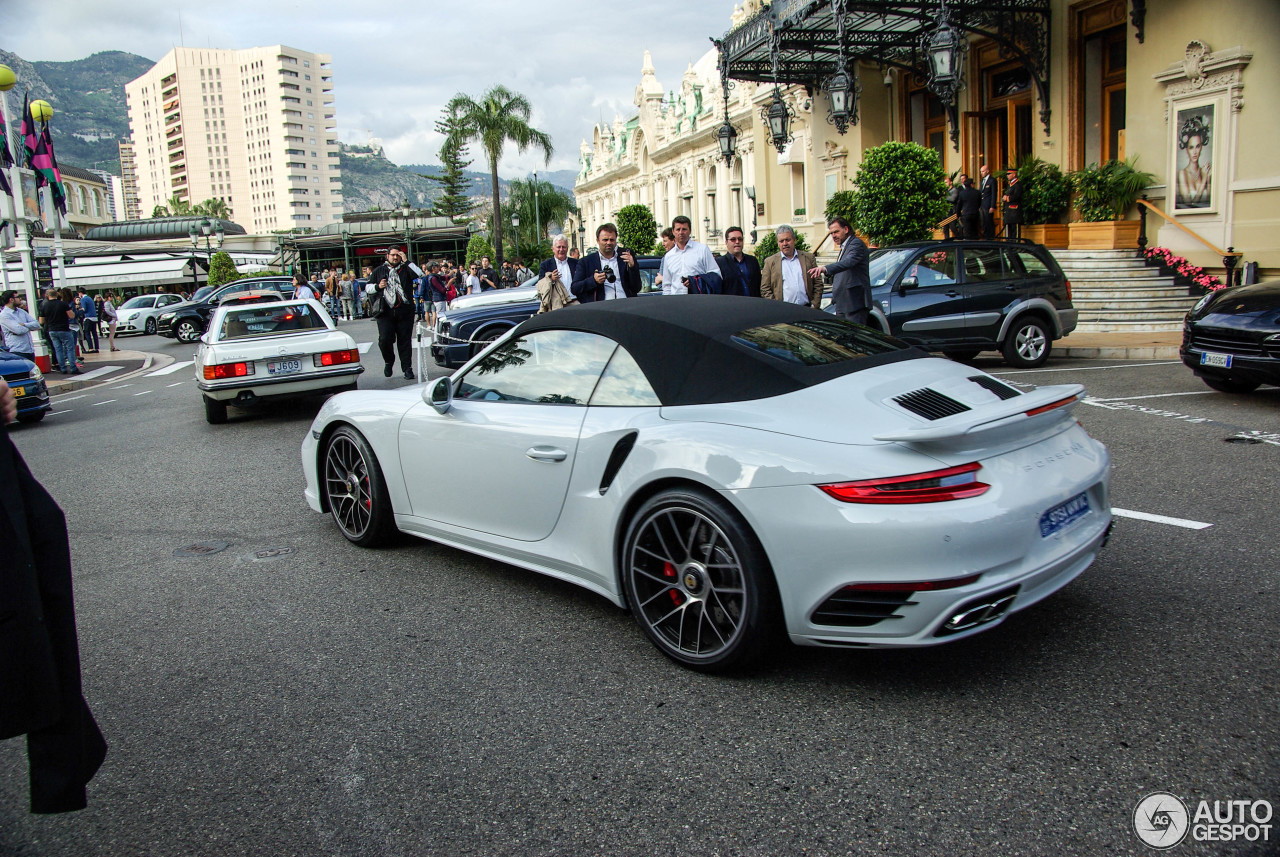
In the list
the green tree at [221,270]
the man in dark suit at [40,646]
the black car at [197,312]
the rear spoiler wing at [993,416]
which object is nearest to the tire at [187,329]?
the black car at [197,312]

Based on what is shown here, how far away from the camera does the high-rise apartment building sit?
165750mm

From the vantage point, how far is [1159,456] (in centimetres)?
→ 664

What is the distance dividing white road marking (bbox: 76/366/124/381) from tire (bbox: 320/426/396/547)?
53.3ft

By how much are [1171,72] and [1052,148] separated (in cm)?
332

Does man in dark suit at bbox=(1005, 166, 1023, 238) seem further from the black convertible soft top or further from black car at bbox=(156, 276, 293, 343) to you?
black car at bbox=(156, 276, 293, 343)

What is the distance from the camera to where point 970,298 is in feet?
38.3

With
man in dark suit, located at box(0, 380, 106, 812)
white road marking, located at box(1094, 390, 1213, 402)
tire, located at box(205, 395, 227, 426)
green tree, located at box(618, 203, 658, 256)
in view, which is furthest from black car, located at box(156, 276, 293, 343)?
man in dark suit, located at box(0, 380, 106, 812)

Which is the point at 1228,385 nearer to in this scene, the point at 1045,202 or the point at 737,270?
the point at 737,270

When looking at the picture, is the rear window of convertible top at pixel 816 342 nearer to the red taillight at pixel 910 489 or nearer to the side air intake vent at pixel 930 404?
the side air intake vent at pixel 930 404

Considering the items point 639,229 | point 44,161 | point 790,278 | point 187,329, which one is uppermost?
point 44,161

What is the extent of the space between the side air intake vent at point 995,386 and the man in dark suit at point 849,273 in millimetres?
5429

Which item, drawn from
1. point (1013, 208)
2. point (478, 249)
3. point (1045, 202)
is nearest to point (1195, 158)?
point (1045, 202)

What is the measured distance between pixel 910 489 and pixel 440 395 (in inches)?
96.8

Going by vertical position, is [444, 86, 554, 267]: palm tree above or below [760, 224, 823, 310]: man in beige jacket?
above
